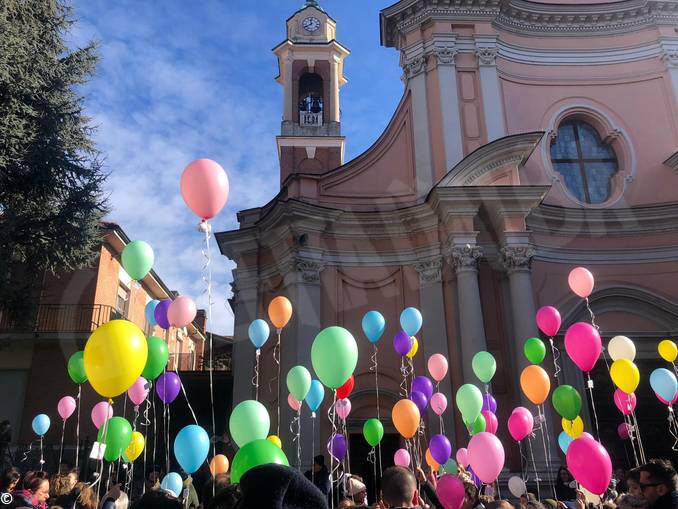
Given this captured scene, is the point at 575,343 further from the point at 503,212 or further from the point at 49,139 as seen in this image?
the point at 49,139

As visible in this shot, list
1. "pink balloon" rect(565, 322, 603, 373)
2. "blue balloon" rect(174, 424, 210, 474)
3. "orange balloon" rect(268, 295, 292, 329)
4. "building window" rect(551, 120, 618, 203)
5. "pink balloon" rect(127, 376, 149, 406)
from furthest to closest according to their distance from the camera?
1. "building window" rect(551, 120, 618, 203)
2. "orange balloon" rect(268, 295, 292, 329)
3. "pink balloon" rect(127, 376, 149, 406)
4. "pink balloon" rect(565, 322, 603, 373)
5. "blue balloon" rect(174, 424, 210, 474)

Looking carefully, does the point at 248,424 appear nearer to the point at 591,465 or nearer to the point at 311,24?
the point at 591,465

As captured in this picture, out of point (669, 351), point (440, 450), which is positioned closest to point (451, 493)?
point (440, 450)

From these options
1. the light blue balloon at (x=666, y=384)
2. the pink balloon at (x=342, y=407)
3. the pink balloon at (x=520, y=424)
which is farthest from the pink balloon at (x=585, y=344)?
the pink balloon at (x=342, y=407)

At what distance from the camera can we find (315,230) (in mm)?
13266

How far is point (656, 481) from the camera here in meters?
3.41

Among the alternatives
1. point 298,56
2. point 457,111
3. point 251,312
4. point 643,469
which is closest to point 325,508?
point 643,469

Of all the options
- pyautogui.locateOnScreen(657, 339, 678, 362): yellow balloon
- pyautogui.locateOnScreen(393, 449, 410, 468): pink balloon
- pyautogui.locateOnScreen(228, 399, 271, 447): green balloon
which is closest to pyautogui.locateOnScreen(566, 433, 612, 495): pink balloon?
pyautogui.locateOnScreen(228, 399, 271, 447): green balloon

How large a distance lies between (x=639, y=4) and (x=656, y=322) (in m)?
8.79

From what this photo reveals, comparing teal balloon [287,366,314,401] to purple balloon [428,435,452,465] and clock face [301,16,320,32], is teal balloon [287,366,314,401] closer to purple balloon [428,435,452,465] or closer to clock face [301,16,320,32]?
purple balloon [428,435,452,465]

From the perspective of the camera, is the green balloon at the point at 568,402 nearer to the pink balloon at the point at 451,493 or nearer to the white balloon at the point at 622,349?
the white balloon at the point at 622,349

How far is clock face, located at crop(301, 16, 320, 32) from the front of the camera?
25234mm

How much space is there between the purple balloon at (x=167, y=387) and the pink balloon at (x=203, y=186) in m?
3.27

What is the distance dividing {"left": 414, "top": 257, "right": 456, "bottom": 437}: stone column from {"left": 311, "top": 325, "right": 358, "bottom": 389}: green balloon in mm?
6415
